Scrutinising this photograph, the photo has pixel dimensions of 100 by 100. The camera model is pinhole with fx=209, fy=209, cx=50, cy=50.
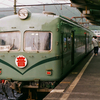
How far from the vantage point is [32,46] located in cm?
667

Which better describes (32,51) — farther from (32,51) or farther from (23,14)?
(23,14)

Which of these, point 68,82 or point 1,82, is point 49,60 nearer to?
point 68,82

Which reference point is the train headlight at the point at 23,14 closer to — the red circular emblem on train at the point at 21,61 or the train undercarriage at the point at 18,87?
the red circular emblem on train at the point at 21,61

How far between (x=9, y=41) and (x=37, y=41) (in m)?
0.95

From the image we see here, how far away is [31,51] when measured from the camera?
21.8ft

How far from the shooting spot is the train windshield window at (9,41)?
6.76m

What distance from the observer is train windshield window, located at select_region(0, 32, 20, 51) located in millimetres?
6763

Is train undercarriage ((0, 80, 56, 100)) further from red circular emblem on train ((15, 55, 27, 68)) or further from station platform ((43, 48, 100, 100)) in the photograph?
red circular emblem on train ((15, 55, 27, 68))

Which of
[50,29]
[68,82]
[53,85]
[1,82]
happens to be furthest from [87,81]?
[1,82]

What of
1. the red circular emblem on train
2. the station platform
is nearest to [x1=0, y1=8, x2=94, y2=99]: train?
the red circular emblem on train

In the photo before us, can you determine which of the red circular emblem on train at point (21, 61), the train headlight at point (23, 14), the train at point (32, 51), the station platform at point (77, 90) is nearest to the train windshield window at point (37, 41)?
the train at point (32, 51)

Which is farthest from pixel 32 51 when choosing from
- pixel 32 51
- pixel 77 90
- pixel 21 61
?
pixel 77 90

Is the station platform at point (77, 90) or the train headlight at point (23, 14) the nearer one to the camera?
the station platform at point (77, 90)

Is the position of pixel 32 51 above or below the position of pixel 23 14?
below
